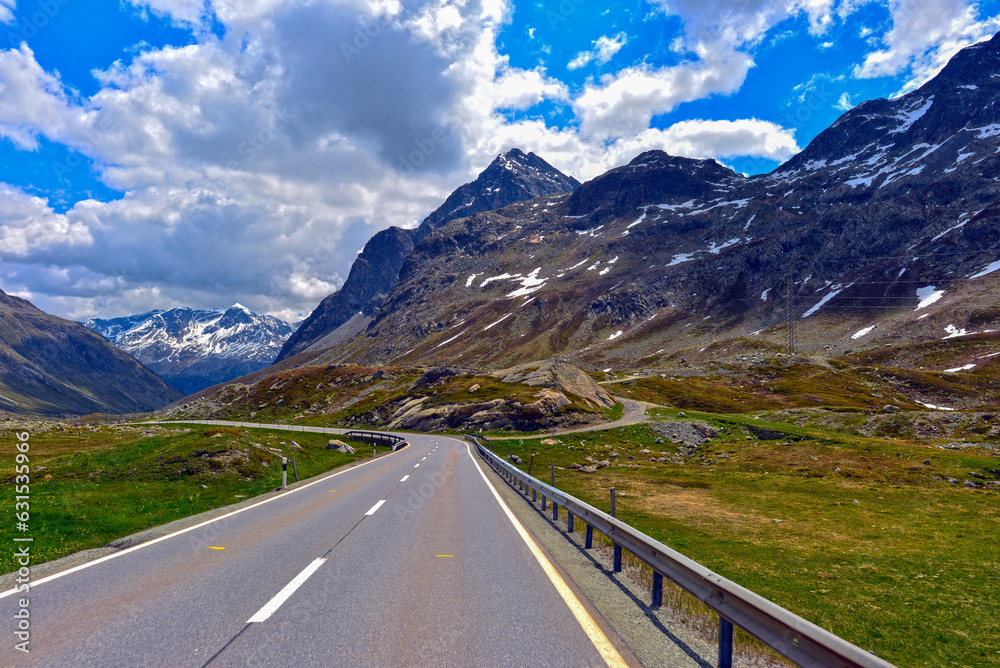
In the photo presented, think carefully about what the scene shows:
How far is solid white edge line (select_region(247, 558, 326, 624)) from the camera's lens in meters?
6.24

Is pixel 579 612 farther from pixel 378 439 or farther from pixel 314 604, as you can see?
pixel 378 439

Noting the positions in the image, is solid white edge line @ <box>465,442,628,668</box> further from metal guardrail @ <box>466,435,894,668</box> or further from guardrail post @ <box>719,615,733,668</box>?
metal guardrail @ <box>466,435,894,668</box>

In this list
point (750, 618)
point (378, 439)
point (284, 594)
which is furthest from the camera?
point (378, 439)

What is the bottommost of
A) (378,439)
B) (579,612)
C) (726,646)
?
(378,439)

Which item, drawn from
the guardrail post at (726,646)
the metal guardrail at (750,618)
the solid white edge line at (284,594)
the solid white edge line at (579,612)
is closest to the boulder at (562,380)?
the solid white edge line at (579,612)

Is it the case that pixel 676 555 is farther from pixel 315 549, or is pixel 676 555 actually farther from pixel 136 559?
pixel 136 559

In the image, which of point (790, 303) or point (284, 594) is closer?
point (284, 594)

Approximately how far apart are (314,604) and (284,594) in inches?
27.2

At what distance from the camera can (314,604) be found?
268 inches

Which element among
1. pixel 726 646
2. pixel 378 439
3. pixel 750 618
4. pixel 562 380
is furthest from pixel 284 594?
pixel 562 380

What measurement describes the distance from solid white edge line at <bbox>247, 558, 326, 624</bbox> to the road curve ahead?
18 millimetres

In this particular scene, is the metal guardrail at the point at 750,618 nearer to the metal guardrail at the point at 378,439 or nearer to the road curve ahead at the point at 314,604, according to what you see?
the road curve ahead at the point at 314,604

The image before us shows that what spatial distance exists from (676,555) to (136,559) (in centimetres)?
1027

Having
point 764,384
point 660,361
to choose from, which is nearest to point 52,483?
point 764,384
